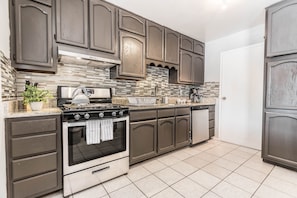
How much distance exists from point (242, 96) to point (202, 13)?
1.81m

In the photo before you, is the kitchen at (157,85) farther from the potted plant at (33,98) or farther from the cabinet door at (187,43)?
the potted plant at (33,98)

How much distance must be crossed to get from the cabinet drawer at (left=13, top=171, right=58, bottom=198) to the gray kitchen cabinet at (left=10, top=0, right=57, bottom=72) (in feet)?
3.80

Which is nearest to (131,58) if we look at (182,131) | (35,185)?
(182,131)

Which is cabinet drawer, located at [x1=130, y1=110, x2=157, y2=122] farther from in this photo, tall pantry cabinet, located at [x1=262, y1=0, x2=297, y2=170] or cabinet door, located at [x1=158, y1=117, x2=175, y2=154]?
tall pantry cabinet, located at [x1=262, y1=0, x2=297, y2=170]

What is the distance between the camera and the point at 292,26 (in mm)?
2004

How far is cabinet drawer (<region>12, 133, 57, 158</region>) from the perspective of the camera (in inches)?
53.3

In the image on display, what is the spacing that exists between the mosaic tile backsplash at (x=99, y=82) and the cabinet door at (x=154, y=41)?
373 mm

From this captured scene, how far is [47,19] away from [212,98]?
346cm

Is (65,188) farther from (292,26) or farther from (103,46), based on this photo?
(292,26)

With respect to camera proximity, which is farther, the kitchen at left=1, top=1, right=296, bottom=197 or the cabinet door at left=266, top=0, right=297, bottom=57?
the cabinet door at left=266, top=0, right=297, bottom=57

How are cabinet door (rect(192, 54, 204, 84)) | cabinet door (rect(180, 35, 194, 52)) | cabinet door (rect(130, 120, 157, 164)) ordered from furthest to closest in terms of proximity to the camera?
cabinet door (rect(192, 54, 204, 84)) → cabinet door (rect(180, 35, 194, 52)) → cabinet door (rect(130, 120, 157, 164))

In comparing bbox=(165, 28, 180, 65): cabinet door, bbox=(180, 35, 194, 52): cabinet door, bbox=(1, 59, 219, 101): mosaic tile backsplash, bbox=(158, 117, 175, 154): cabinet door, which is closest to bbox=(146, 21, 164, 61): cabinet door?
bbox=(165, 28, 180, 65): cabinet door

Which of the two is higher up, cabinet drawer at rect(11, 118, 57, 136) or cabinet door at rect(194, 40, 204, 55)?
cabinet door at rect(194, 40, 204, 55)

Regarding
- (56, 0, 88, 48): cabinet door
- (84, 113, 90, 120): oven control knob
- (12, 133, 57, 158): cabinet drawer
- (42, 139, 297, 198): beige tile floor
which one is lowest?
(42, 139, 297, 198): beige tile floor
